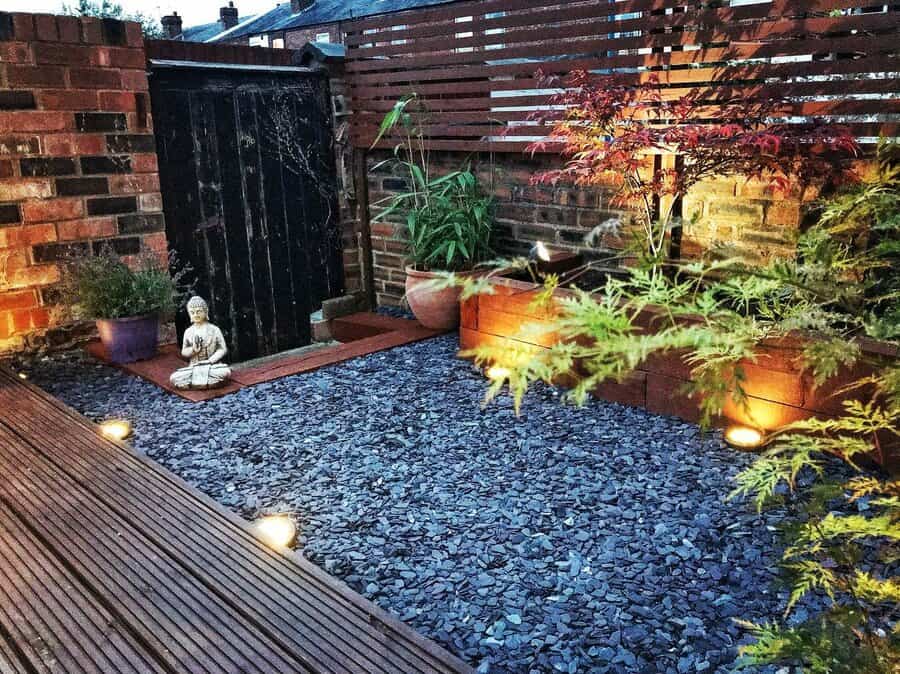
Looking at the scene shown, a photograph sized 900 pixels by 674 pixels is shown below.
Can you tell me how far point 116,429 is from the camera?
10.4 ft

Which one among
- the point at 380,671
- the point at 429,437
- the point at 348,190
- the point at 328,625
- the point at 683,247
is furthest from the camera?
the point at 348,190

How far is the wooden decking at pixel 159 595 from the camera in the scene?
1.70 metres

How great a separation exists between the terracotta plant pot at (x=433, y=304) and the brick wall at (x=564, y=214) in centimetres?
49

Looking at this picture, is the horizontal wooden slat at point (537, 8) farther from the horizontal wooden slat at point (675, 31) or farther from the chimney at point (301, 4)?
the chimney at point (301, 4)

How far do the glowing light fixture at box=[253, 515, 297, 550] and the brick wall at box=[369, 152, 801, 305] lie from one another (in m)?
1.57

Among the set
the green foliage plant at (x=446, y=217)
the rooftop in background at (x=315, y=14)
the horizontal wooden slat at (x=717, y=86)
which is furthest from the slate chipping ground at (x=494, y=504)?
the rooftop in background at (x=315, y=14)

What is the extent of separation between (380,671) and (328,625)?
8.5 inches

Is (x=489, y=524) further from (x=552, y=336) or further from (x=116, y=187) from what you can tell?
(x=116, y=187)

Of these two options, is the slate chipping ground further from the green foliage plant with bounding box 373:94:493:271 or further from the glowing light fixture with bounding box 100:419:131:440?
the green foliage plant with bounding box 373:94:493:271

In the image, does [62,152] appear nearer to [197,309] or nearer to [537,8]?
[197,309]

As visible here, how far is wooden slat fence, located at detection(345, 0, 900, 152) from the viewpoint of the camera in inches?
124

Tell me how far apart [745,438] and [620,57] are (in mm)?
2091

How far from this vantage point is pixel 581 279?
4203mm

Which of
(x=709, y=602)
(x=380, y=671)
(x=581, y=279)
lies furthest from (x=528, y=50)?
(x=380, y=671)
